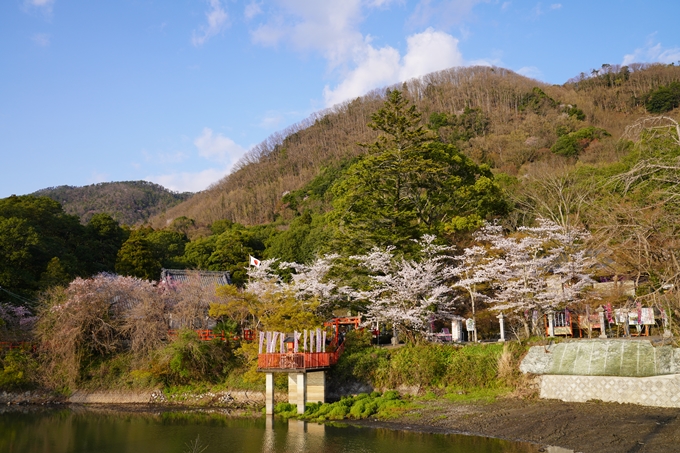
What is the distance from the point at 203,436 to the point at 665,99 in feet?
248

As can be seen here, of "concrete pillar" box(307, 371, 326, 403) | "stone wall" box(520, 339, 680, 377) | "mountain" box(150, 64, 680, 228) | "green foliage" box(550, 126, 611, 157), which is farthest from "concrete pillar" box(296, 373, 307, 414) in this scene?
"green foliage" box(550, 126, 611, 157)

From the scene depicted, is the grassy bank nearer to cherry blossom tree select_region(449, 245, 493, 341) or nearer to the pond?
the pond

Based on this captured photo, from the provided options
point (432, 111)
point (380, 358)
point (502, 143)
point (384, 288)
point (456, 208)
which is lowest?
point (380, 358)

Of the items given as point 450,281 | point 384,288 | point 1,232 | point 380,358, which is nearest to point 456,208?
point 450,281

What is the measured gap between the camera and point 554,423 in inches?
697

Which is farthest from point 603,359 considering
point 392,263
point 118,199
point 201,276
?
point 118,199

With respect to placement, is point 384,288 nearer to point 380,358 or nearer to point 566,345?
point 380,358

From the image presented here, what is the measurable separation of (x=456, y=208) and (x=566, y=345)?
33.3 ft

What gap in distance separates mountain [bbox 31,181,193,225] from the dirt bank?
97842 mm

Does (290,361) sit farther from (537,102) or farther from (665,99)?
(537,102)

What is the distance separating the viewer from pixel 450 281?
28109 millimetres

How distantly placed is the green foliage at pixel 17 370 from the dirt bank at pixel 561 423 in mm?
18155

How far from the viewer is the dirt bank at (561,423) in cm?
1542

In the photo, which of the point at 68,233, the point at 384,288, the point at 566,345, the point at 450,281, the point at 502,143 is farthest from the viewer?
the point at 502,143
